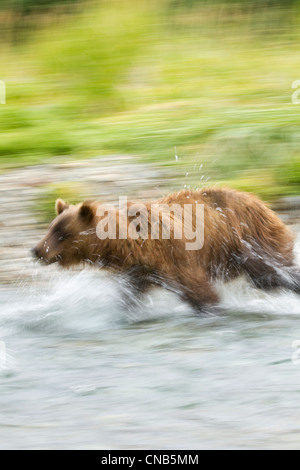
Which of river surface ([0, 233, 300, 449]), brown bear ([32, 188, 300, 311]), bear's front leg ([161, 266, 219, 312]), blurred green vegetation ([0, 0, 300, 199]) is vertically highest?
blurred green vegetation ([0, 0, 300, 199])

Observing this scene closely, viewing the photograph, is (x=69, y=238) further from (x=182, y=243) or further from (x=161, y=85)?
(x=161, y=85)

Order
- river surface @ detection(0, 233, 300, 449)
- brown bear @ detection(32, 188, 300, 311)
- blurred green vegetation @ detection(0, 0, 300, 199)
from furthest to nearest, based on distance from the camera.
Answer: blurred green vegetation @ detection(0, 0, 300, 199) < brown bear @ detection(32, 188, 300, 311) < river surface @ detection(0, 233, 300, 449)

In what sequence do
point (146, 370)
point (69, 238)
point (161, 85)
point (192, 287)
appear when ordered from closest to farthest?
1. point (146, 370)
2. point (192, 287)
3. point (69, 238)
4. point (161, 85)

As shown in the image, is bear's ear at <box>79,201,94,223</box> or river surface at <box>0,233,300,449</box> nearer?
river surface at <box>0,233,300,449</box>

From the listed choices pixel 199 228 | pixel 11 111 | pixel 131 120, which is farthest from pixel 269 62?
pixel 199 228

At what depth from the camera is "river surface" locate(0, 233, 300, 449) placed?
3.86 m

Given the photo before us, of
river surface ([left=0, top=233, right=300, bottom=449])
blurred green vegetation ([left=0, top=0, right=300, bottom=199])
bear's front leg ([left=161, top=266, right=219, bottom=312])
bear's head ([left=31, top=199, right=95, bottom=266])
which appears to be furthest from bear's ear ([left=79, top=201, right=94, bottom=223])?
blurred green vegetation ([left=0, top=0, right=300, bottom=199])

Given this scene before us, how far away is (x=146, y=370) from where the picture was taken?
460cm

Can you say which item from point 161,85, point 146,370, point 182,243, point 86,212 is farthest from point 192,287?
point 161,85

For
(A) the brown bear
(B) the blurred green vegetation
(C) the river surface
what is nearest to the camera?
(C) the river surface

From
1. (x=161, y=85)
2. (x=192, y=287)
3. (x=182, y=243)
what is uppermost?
(x=161, y=85)

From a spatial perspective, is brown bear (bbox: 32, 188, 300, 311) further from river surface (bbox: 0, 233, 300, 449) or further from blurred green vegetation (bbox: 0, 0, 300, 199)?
blurred green vegetation (bbox: 0, 0, 300, 199)

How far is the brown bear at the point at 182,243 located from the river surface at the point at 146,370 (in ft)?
0.47

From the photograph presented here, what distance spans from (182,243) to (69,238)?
698mm
